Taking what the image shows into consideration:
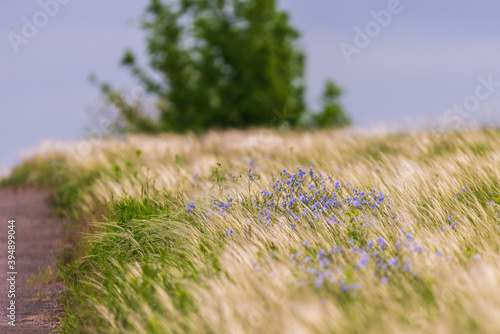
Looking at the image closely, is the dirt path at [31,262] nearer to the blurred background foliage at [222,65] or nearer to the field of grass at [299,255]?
the field of grass at [299,255]

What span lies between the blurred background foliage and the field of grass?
15.3 m

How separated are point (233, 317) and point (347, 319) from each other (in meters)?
0.73

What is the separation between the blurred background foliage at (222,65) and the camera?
23.1 meters

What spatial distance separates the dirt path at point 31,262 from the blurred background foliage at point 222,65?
1231 cm

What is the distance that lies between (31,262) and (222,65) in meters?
17.7

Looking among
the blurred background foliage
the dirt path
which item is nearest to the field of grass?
the dirt path

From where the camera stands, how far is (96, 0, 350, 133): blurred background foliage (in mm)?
23141

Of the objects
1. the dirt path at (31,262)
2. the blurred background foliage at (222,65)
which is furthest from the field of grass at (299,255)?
the blurred background foliage at (222,65)

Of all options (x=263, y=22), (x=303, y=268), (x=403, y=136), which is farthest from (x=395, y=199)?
(x=263, y=22)

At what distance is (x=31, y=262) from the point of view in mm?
7238

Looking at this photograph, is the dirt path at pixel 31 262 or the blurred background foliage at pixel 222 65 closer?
the dirt path at pixel 31 262

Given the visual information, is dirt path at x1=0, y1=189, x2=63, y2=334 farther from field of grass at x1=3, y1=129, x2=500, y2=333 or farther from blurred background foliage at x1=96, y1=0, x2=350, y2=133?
blurred background foliage at x1=96, y1=0, x2=350, y2=133

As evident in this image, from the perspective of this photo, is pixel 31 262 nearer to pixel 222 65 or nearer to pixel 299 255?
pixel 299 255

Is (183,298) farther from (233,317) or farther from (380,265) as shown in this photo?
(380,265)
